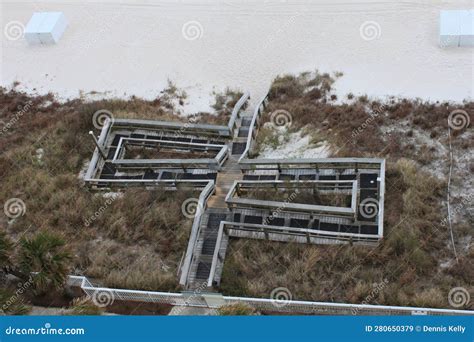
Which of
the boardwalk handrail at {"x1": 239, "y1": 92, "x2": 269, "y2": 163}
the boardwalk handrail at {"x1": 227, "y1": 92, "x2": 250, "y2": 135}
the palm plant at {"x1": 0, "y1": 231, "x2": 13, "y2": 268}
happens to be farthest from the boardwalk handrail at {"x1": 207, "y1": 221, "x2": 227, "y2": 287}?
the palm plant at {"x1": 0, "y1": 231, "x2": 13, "y2": 268}

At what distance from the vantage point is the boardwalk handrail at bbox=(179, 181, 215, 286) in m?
16.9

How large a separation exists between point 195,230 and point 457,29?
1692cm

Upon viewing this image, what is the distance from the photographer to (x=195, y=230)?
18.0 metres

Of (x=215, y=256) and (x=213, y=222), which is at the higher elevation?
(x=213, y=222)

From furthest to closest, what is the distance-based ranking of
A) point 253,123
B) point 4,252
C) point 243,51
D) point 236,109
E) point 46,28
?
point 46,28
point 243,51
point 236,109
point 253,123
point 4,252

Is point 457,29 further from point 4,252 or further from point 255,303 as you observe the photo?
point 4,252

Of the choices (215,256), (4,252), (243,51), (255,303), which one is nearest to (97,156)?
(4,252)

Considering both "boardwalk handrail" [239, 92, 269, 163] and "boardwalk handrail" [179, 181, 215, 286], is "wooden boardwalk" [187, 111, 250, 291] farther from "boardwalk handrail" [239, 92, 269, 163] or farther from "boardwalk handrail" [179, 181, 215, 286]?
"boardwalk handrail" [239, 92, 269, 163]

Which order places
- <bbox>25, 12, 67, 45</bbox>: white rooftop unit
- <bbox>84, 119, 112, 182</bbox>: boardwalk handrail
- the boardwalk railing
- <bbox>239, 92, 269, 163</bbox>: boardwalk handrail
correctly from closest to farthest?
1. the boardwalk railing
2. <bbox>84, 119, 112, 182</bbox>: boardwalk handrail
3. <bbox>239, 92, 269, 163</bbox>: boardwalk handrail
4. <bbox>25, 12, 67, 45</bbox>: white rooftop unit

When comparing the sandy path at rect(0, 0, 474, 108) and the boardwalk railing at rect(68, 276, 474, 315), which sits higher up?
the sandy path at rect(0, 0, 474, 108)

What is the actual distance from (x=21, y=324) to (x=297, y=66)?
18278mm

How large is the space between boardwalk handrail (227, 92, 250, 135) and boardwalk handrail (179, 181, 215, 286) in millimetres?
4000

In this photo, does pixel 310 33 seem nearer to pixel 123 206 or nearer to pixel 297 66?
pixel 297 66

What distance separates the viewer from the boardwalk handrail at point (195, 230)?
16.9 metres
